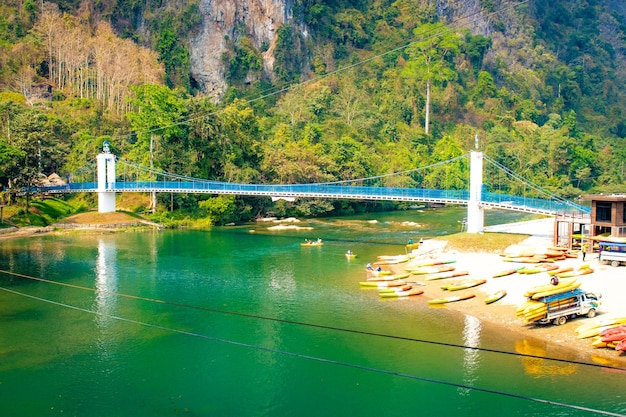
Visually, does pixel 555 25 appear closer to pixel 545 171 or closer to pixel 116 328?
pixel 545 171

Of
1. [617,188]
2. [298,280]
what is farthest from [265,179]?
[617,188]

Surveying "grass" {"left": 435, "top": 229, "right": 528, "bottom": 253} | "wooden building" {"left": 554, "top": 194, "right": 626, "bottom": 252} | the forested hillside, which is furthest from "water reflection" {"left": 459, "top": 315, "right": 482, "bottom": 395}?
the forested hillside

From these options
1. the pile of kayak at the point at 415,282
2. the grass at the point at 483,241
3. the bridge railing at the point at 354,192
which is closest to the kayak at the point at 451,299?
the pile of kayak at the point at 415,282

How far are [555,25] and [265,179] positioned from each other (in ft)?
346

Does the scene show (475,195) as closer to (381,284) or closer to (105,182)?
(381,284)

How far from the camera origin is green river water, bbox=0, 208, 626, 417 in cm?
1909

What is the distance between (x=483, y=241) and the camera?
39094 mm

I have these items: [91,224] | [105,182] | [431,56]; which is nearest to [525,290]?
[91,224]

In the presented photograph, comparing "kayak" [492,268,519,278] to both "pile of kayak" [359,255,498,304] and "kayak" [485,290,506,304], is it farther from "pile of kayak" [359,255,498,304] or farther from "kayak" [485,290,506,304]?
"kayak" [485,290,506,304]

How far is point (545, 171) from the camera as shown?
8406 cm

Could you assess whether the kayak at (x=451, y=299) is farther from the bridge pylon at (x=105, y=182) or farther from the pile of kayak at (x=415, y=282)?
the bridge pylon at (x=105, y=182)

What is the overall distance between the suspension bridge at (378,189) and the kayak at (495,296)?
36.1 ft

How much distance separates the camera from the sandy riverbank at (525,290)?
22484 millimetres

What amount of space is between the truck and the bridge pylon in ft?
147
